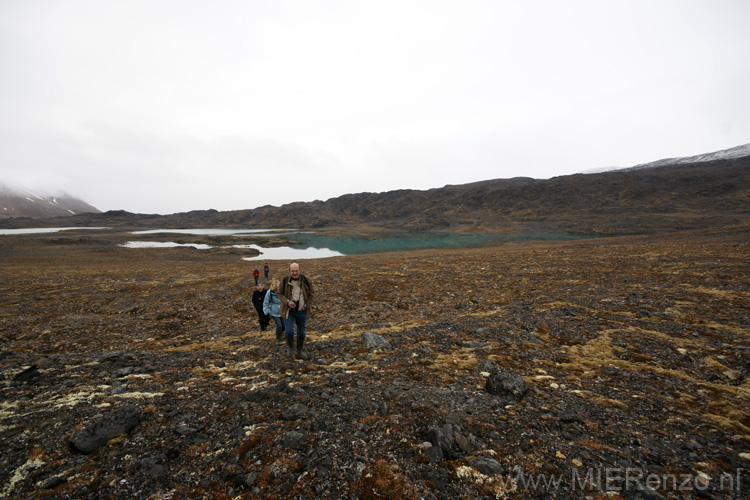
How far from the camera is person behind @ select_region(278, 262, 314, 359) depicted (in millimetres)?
8805

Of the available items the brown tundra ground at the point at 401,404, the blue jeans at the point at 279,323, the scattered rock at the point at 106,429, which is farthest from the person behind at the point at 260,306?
the scattered rock at the point at 106,429

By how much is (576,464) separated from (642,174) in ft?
704

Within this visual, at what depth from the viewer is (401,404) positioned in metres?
6.13

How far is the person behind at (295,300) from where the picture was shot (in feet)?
28.9

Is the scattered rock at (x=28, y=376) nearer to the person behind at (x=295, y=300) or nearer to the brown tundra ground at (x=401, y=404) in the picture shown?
the brown tundra ground at (x=401, y=404)

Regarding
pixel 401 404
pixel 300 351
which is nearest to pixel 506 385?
pixel 401 404

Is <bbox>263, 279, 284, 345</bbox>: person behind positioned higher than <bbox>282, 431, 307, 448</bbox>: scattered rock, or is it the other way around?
<bbox>263, 279, 284, 345</bbox>: person behind

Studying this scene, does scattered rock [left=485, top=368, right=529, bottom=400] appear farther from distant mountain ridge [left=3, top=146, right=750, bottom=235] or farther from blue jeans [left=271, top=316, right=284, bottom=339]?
distant mountain ridge [left=3, top=146, right=750, bottom=235]

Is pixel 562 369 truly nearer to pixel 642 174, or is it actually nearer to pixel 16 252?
pixel 16 252

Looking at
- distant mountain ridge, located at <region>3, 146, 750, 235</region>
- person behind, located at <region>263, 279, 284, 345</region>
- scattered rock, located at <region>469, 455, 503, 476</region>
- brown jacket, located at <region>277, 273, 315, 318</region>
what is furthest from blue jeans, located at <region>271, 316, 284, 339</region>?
distant mountain ridge, located at <region>3, 146, 750, 235</region>

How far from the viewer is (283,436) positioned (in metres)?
5.14

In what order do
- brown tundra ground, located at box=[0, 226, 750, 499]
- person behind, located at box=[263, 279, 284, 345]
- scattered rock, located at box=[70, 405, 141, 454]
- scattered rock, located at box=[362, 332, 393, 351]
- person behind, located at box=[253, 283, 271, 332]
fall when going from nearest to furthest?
brown tundra ground, located at box=[0, 226, 750, 499]
scattered rock, located at box=[70, 405, 141, 454]
scattered rock, located at box=[362, 332, 393, 351]
person behind, located at box=[263, 279, 284, 345]
person behind, located at box=[253, 283, 271, 332]

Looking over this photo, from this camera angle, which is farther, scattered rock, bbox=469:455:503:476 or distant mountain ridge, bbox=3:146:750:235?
distant mountain ridge, bbox=3:146:750:235

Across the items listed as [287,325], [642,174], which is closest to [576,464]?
[287,325]
